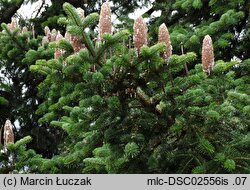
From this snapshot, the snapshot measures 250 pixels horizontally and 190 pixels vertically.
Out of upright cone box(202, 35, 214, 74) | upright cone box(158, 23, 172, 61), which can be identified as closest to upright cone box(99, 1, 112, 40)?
upright cone box(158, 23, 172, 61)

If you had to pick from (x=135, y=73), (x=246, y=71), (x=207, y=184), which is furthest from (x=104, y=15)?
(x=246, y=71)

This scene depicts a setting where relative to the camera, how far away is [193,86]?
13.1 feet

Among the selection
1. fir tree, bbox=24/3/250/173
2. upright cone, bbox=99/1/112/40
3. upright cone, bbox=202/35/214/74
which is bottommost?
fir tree, bbox=24/3/250/173

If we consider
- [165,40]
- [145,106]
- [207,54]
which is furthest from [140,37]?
[145,106]

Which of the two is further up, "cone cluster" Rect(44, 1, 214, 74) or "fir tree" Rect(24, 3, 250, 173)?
"cone cluster" Rect(44, 1, 214, 74)

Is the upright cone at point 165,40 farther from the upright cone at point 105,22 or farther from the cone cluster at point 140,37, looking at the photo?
the upright cone at point 105,22

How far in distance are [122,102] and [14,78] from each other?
4.86 meters

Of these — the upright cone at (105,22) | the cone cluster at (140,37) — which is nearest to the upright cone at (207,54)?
the cone cluster at (140,37)

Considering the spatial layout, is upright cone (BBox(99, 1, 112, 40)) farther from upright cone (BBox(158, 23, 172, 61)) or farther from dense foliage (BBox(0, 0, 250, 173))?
upright cone (BBox(158, 23, 172, 61))

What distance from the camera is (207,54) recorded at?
12.2ft

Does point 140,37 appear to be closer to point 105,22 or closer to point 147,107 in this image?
point 105,22

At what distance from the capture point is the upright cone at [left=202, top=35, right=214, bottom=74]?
370cm

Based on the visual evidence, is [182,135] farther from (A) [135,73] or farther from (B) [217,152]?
(A) [135,73]

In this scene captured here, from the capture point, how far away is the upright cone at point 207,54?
370cm
